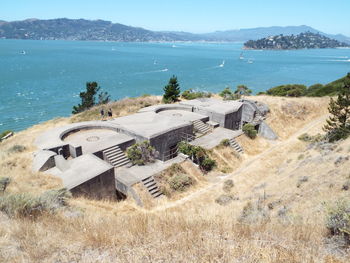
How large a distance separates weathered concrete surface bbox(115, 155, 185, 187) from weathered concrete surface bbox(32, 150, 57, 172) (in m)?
3.58

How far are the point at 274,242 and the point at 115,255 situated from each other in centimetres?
261

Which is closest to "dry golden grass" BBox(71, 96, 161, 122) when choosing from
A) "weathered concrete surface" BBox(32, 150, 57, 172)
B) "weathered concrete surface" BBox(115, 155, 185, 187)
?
"weathered concrete surface" BBox(32, 150, 57, 172)

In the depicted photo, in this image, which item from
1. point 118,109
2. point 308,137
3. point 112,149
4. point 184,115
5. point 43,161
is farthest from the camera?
point 118,109

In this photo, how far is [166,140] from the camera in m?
16.6

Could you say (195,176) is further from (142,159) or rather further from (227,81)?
(227,81)

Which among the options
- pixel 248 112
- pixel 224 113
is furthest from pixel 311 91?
pixel 224 113

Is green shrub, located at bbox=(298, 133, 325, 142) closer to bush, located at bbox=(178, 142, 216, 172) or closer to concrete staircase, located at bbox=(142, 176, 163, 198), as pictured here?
bush, located at bbox=(178, 142, 216, 172)

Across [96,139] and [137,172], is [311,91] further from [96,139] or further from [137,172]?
[96,139]

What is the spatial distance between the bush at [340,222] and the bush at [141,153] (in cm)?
1115

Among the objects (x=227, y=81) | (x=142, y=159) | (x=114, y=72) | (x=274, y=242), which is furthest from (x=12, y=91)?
(x=274, y=242)

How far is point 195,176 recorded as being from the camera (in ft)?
48.3

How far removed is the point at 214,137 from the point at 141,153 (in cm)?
747

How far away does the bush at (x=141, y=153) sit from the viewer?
14.6 meters

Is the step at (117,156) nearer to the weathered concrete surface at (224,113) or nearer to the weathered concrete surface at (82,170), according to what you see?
the weathered concrete surface at (82,170)
